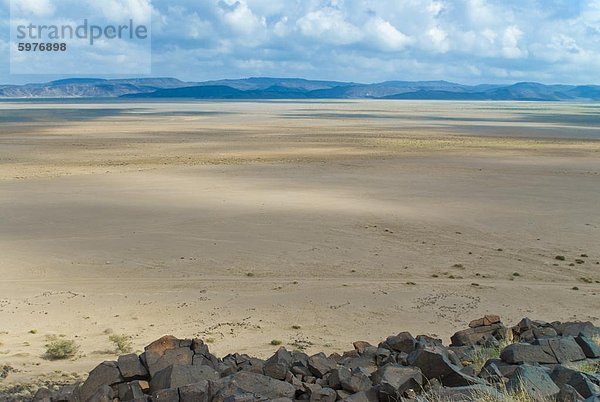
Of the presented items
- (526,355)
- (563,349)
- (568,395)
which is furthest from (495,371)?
(563,349)

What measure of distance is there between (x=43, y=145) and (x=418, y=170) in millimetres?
26317

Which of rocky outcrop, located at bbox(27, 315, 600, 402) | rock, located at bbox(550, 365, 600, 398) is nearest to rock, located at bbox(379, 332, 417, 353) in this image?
rocky outcrop, located at bbox(27, 315, 600, 402)

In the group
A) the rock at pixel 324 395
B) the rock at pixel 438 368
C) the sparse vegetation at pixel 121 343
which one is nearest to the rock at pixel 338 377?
the rock at pixel 324 395

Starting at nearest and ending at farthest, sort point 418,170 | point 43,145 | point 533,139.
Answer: point 418,170
point 43,145
point 533,139

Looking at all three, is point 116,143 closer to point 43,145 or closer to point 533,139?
point 43,145

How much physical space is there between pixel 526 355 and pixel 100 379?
4644 mm

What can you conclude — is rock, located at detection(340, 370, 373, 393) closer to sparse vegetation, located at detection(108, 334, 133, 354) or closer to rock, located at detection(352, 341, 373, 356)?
rock, located at detection(352, 341, 373, 356)

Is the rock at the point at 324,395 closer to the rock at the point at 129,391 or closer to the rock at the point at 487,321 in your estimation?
the rock at the point at 129,391

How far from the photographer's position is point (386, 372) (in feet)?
23.6

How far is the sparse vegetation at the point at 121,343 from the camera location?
10.1 meters

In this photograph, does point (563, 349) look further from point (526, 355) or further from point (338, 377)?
point (338, 377)

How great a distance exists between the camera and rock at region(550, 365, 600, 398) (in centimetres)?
638

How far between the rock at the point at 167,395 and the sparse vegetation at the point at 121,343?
337 cm

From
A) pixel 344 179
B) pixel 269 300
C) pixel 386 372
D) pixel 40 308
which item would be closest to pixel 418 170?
pixel 344 179
